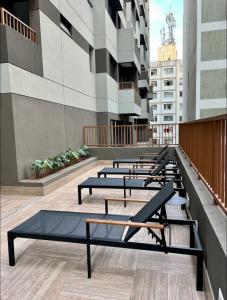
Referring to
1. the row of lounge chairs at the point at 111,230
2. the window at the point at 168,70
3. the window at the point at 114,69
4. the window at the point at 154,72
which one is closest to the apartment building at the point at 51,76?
the window at the point at 114,69

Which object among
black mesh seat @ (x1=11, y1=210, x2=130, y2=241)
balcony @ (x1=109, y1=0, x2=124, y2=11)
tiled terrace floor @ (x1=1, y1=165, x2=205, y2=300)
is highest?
balcony @ (x1=109, y1=0, x2=124, y2=11)

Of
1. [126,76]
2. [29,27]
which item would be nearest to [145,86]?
[126,76]

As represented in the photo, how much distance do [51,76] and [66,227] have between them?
5.78 metres

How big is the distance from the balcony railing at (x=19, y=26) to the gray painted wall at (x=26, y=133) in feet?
5.92

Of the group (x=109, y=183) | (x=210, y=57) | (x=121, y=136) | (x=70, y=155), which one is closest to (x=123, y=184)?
(x=109, y=183)

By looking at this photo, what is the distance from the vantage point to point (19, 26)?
6.51 meters

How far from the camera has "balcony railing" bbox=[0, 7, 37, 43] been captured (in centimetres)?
593

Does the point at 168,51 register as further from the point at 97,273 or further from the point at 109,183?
the point at 97,273

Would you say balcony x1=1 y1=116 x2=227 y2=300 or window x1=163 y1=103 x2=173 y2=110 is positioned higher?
window x1=163 y1=103 x2=173 y2=110

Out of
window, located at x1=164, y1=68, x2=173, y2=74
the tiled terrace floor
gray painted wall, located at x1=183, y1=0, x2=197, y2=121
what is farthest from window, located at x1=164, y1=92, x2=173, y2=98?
the tiled terrace floor

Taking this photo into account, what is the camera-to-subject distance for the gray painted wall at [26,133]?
5.73 m

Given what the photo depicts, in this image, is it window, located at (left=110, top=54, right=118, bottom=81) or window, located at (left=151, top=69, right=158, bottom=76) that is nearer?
window, located at (left=110, top=54, right=118, bottom=81)

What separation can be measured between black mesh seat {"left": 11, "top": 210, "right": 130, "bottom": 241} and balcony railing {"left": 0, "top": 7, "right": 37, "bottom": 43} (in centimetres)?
496

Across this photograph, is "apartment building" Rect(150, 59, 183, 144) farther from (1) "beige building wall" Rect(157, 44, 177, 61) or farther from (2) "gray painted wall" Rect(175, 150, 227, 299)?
(2) "gray painted wall" Rect(175, 150, 227, 299)
